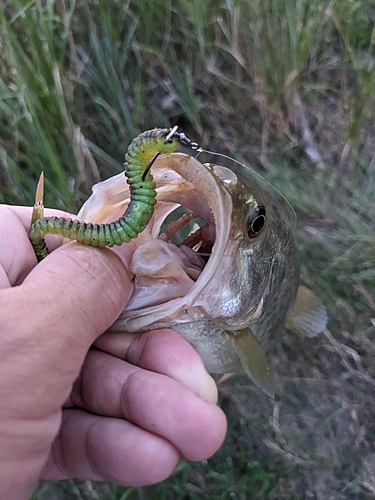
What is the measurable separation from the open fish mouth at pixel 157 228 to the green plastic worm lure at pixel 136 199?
0.32 feet

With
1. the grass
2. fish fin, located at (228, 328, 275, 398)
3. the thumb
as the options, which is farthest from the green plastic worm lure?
the grass

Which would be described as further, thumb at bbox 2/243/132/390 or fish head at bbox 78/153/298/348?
fish head at bbox 78/153/298/348

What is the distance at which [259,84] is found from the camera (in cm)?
239

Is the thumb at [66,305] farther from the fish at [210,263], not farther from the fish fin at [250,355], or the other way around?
the fish fin at [250,355]

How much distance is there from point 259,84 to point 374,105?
1.82 feet

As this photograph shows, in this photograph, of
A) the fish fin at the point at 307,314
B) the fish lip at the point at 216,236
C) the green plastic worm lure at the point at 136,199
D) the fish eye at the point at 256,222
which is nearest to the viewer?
the green plastic worm lure at the point at 136,199

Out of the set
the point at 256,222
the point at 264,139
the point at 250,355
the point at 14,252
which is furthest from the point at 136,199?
the point at 264,139

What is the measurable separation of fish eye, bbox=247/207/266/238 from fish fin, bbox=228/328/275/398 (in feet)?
0.98

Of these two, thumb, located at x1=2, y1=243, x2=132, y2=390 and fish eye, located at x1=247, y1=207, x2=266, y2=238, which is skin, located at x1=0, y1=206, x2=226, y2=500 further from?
fish eye, located at x1=247, y1=207, x2=266, y2=238

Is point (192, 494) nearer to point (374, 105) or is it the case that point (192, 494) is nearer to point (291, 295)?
point (291, 295)

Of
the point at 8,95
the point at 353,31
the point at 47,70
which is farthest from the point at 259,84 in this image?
the point at 8,95

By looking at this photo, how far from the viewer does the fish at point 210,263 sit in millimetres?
1144

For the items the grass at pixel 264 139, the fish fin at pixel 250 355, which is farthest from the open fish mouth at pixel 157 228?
the grass at pixel 264 139

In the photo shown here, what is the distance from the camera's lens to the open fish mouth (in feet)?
3.67
